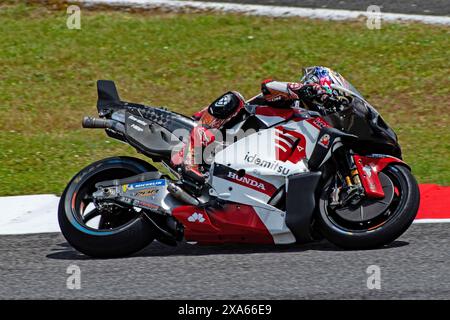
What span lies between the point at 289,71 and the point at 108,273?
6852mm

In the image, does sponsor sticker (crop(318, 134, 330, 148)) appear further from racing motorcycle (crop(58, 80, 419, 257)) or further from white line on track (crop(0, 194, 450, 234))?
white line on track (crop(0, 194, 450, 234))

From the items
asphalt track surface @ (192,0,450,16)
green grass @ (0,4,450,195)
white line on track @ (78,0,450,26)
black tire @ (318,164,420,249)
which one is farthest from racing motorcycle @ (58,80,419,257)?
asphalt track surface @ (192,0,450,16)

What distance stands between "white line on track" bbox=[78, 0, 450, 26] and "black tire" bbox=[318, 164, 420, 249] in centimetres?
793

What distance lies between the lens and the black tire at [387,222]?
682 cm

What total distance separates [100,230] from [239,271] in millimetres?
1125

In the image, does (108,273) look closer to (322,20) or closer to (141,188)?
(141,188)

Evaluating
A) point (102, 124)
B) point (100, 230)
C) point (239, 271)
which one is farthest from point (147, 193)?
point (239, 271)

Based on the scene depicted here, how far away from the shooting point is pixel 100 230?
23.3 feet

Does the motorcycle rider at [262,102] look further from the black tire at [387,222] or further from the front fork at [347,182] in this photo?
the black tire at [387,222]

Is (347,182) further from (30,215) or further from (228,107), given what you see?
(30,215)

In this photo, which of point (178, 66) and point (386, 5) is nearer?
point (178, 66)

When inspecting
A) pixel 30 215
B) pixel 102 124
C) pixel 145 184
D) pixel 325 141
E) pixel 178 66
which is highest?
pixel 178 66

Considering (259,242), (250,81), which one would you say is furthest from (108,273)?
(250,81)

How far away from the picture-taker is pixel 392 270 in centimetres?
651
